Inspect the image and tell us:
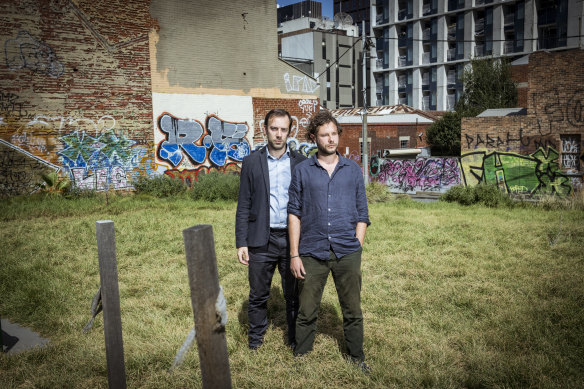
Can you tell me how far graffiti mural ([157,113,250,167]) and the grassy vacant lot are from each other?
866cm

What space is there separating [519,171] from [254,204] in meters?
18.7

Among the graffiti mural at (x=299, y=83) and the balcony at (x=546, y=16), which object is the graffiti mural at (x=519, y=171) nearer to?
the graffiti mural at (x=299, y=83)

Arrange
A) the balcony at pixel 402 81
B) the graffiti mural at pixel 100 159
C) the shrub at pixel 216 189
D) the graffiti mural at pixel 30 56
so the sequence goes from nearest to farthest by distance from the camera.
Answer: the graffiti mural at pixel 30 56
the shrub at pixel 216 189
the graffiti mural at pixel 100 159
the balcony at pixel 402 81


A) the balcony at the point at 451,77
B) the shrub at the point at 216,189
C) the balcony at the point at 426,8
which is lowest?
the shrub at the point at 216,189

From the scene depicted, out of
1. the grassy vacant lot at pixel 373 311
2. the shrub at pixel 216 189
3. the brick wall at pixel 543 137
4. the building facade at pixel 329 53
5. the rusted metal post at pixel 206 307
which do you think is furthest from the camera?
the building facade at pixel 329 53

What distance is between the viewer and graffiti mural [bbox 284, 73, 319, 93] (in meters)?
21.3

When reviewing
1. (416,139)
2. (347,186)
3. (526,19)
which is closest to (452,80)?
(526,19)

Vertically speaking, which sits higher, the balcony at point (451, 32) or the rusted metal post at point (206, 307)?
the balcony at point (451, 32)

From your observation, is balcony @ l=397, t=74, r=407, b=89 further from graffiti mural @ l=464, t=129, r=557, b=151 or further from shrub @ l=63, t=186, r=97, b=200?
shrub @ l=63, t=186, r=97, b=200

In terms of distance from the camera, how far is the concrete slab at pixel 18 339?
174 inches

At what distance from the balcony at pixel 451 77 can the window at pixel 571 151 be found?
37.7 m

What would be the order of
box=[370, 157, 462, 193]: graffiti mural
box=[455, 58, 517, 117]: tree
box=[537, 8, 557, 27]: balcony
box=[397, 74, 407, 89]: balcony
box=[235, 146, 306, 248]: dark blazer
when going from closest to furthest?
box=[235, 146, 306, 248]: dark blazer, box=[370, 157, 462, 193]: graffiti mural, box=[455, 58, 517, 117]: tree, box=[537, 8, 557, 27]: balcony, box=[397, 74, 407, 89]: balcony

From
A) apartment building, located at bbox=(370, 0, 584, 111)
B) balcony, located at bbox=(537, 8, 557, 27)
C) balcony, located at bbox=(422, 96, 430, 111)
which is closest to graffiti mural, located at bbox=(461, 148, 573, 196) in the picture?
apartment building, located at bbox=(370, 0, 584, 111)

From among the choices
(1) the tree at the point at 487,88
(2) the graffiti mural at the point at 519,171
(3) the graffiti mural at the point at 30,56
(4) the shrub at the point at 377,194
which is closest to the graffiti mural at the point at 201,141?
(3) the graffiti mural at the point at 30,56
